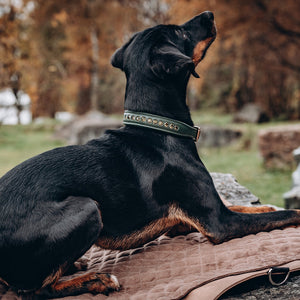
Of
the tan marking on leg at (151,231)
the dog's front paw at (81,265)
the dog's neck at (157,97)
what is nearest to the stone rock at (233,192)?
the tan marking on leg at (151,231)

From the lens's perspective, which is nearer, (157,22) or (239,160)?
(239,160)

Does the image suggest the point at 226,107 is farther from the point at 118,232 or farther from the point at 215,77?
the point at 118,232

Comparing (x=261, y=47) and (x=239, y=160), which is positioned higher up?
(x=261, y=47)

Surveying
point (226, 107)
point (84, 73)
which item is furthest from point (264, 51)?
point (84, 73)

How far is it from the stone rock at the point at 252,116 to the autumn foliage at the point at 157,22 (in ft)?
3.56

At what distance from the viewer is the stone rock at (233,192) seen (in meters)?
3.52

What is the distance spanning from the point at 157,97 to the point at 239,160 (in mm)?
7366

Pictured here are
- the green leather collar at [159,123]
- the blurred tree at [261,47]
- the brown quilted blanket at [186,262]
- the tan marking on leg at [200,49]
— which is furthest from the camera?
the blurred tree at [261,47]

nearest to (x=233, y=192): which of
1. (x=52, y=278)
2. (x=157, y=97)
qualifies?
(x=157, y=97)

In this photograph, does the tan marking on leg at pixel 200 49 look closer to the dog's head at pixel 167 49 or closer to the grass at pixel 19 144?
the dog's head at pixel 167 49

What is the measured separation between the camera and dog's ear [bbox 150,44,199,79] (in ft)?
6.66

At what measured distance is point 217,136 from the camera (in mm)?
11867

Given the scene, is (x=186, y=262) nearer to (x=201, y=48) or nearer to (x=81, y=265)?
(x=81, y=265)

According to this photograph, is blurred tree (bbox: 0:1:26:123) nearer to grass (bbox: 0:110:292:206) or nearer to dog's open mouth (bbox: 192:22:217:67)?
grass (bbox: 0:110:292:206)
